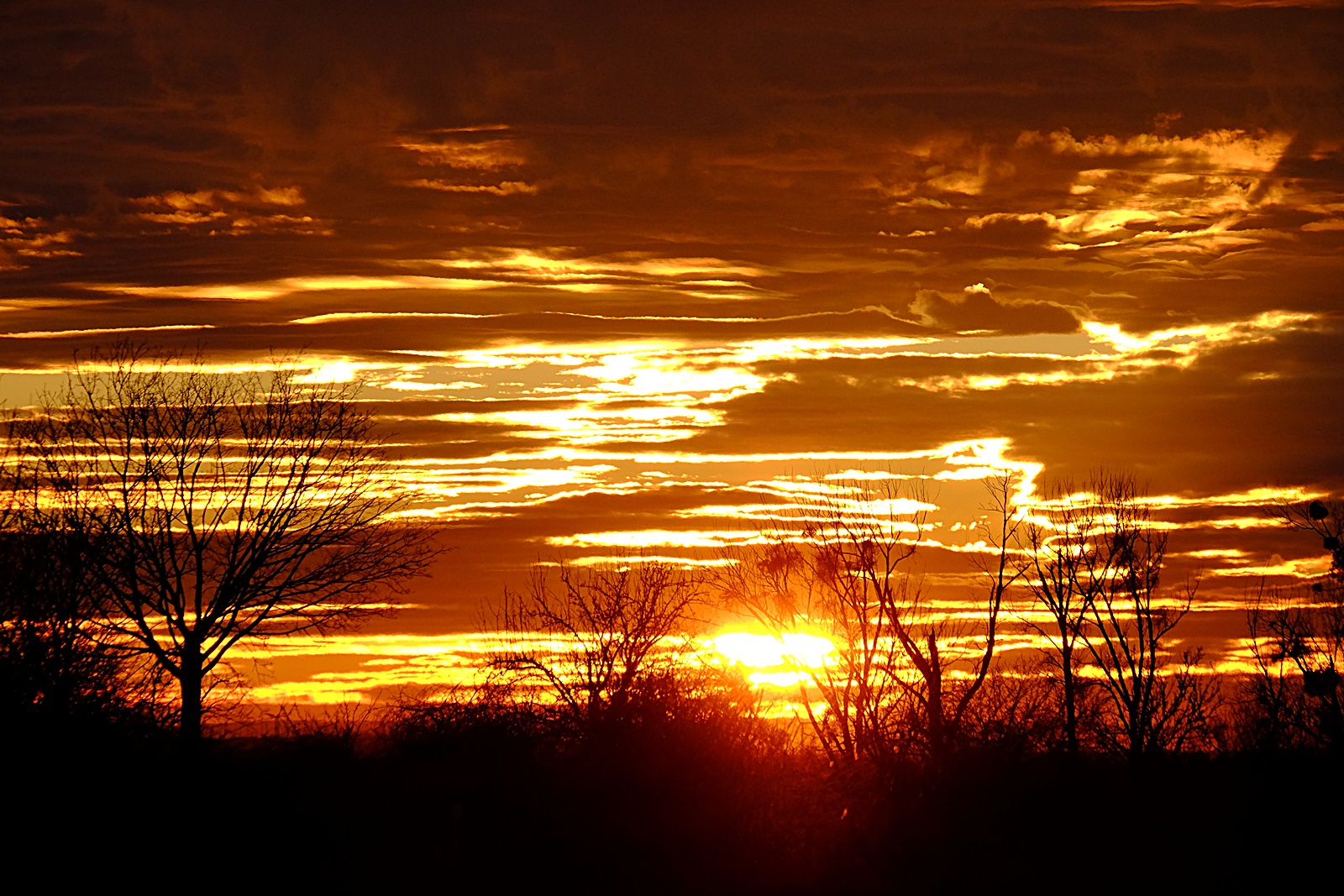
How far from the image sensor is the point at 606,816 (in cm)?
2708

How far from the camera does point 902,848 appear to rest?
33344 mm

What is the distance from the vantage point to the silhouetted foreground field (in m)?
21.3

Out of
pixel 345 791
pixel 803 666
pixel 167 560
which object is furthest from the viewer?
pixel 803 666

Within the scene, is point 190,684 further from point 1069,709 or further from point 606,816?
point 1069,709

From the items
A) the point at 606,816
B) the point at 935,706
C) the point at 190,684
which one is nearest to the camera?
the point at 606,816

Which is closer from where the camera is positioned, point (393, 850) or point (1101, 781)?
point (393, 850)

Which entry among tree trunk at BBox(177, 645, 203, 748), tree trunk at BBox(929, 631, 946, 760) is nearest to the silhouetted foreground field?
tree trunk at BBox(929, 631, 946, 760)

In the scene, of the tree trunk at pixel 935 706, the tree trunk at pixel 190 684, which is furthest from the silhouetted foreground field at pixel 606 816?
the tree trunk at pixel 190 684

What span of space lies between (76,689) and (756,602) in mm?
38696

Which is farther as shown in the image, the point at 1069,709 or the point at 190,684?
the point at 1069,709

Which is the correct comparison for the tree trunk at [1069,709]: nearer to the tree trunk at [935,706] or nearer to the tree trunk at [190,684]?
the tree trunk at [935,706]

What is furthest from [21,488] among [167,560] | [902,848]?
[902,848]

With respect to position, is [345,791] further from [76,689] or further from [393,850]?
[76,689]

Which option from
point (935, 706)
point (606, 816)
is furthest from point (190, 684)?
point (935, 706)
